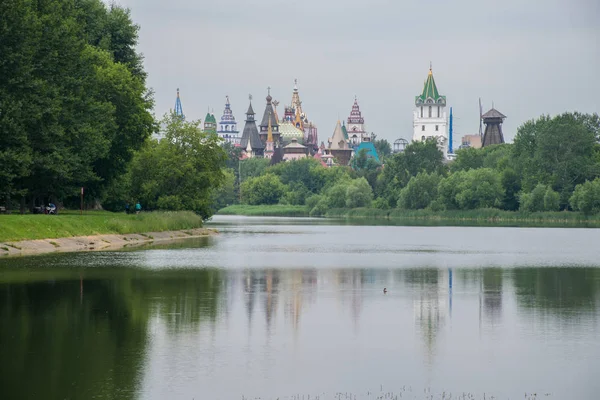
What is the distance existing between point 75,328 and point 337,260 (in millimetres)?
27039

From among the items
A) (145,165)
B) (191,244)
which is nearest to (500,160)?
(145,165)

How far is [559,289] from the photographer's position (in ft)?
115

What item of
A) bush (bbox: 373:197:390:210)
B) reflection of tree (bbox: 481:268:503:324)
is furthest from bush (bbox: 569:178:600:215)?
reflection of tree (bbox: 481:268:503:324)

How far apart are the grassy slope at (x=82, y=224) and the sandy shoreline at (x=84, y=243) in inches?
16.2

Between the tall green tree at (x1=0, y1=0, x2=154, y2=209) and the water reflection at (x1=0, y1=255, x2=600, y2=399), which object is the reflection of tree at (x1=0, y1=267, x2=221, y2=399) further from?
the tall green tree at (x1=0, y1=0, x2=154, y2=209)

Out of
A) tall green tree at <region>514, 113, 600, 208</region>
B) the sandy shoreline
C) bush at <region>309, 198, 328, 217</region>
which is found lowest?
the sandy shoreline

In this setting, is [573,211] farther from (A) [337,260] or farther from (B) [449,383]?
(B) [449,383]

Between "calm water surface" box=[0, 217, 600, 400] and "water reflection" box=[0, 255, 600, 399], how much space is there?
6cm

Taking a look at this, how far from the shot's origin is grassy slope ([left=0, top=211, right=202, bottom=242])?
5174 cm

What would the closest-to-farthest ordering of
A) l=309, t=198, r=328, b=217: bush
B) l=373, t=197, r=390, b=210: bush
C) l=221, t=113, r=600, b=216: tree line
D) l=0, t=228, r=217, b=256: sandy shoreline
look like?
l=0, t=228, r=217, b=256: sandy shoreline → l=221, t=113, r=600, b=216: tree line → l=373, t=197, r=390, b=210: bush → l=309, t=198, r=328, b=217: bush

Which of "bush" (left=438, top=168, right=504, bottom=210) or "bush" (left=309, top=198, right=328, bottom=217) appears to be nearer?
"bush" (left=438, top=168, right=504, bottom=210)

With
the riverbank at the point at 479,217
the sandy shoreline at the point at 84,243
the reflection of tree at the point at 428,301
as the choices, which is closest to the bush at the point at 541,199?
the riverbank at the point at 479,217

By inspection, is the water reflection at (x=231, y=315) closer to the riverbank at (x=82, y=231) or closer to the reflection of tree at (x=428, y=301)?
the reflection of tree at (x=428, y=301)

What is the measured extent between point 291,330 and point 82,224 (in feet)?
125
